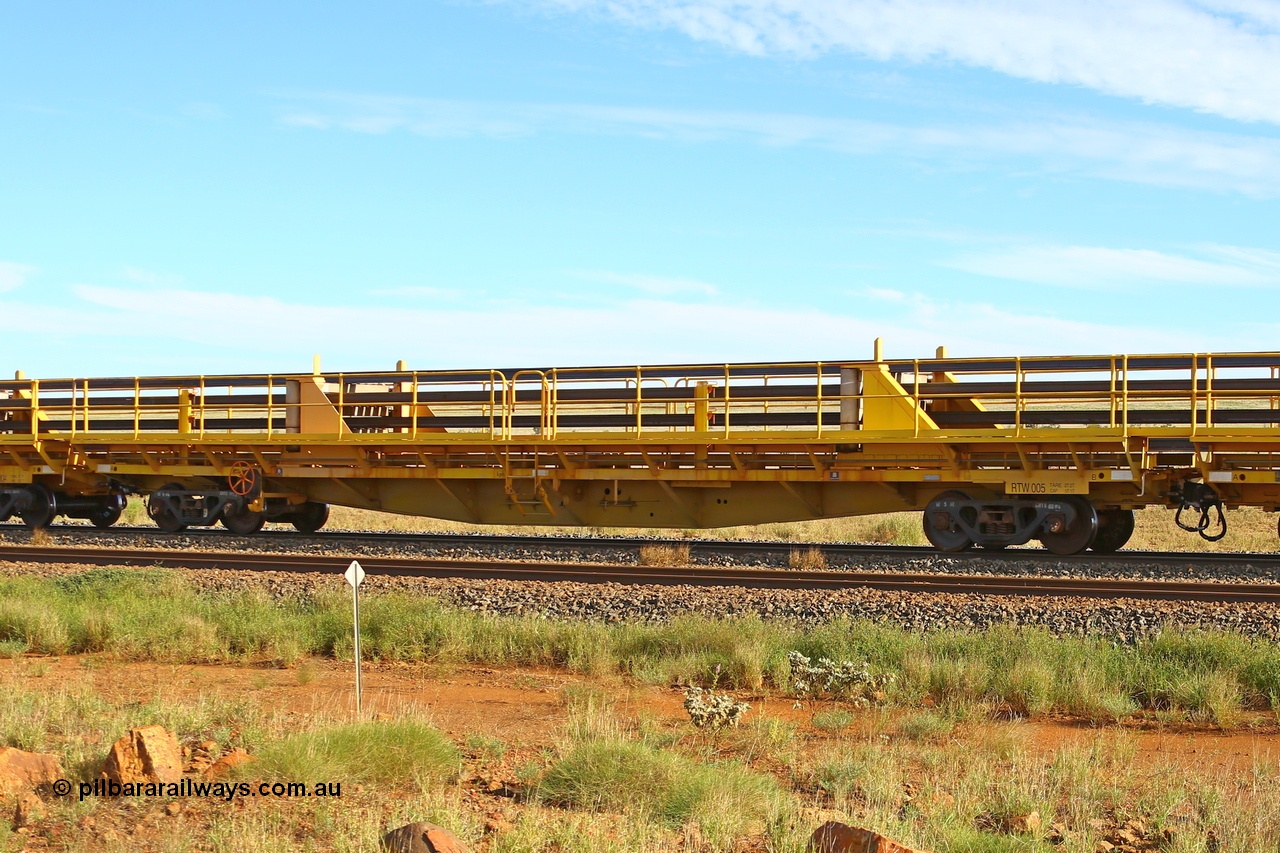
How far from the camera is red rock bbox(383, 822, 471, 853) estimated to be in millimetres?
5375

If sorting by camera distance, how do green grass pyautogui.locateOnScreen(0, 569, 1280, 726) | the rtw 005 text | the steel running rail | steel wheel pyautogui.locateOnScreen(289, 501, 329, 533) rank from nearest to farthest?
the rtw 005 text < green grass pyautogui.locateOnScreen(0, 569, 1280, 726) < the steel running rail < steel wheel pyautogui.locateOnScreen(289, 501, 329, 533)

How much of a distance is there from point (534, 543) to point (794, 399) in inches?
205

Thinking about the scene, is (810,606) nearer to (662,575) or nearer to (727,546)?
(662,575)

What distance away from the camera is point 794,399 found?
18297 mm

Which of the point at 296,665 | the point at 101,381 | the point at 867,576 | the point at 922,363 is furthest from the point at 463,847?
the point at 101,381

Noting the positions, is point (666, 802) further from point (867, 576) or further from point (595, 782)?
point (867, 576)

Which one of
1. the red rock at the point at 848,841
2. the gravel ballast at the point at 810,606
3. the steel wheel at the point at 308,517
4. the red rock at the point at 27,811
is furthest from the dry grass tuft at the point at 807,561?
the red rock at the point at 27,811

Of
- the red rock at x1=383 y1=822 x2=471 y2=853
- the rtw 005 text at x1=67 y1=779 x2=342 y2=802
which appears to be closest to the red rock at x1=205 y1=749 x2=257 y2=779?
the rtw 005 text at x1=67 y1=779 x2=342 y2=802

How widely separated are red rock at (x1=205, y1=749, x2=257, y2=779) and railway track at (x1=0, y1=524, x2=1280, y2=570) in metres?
11.5

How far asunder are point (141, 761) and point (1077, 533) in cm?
1419

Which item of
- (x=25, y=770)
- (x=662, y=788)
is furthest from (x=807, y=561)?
(x=25, y=770)

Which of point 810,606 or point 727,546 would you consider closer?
point 810,606

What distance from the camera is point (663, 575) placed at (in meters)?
15.7

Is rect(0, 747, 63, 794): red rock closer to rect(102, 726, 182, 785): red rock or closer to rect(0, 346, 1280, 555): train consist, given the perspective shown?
rect(102, 726, 182, 785): red rock
